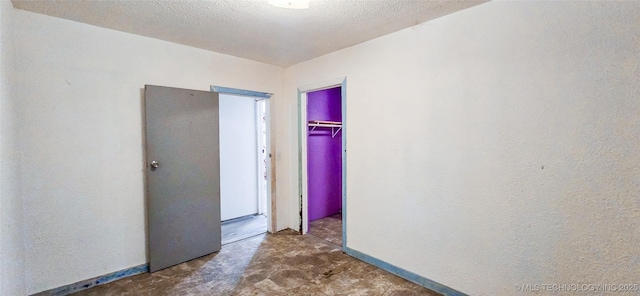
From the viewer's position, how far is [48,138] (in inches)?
83.4

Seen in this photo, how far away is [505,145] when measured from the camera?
6.04ft

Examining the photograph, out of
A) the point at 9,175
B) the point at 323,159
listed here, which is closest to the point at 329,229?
the point at 323,159

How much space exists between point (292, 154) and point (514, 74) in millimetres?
2555

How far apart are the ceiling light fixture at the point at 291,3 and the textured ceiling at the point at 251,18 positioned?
0.34 feet

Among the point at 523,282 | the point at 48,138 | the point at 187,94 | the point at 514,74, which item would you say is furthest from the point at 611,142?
the point at 48,138

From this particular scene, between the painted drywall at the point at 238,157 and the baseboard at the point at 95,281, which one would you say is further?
the painted drywall at the point at 238,157

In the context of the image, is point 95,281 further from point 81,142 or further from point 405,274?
point 405,274

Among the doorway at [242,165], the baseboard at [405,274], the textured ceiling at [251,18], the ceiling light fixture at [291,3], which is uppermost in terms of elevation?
the textured ceiling at [251,18]

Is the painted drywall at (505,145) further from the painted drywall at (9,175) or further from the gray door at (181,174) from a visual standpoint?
the painted drywall at (9,175)

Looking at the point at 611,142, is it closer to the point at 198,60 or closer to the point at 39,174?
the point at 198,60

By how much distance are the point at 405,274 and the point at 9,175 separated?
9.58ft

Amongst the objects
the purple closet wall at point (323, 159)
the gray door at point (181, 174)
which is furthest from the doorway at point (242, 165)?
the gray door at point (181, 174)

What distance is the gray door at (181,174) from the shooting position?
253 cm

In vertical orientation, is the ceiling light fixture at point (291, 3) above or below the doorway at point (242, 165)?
above
